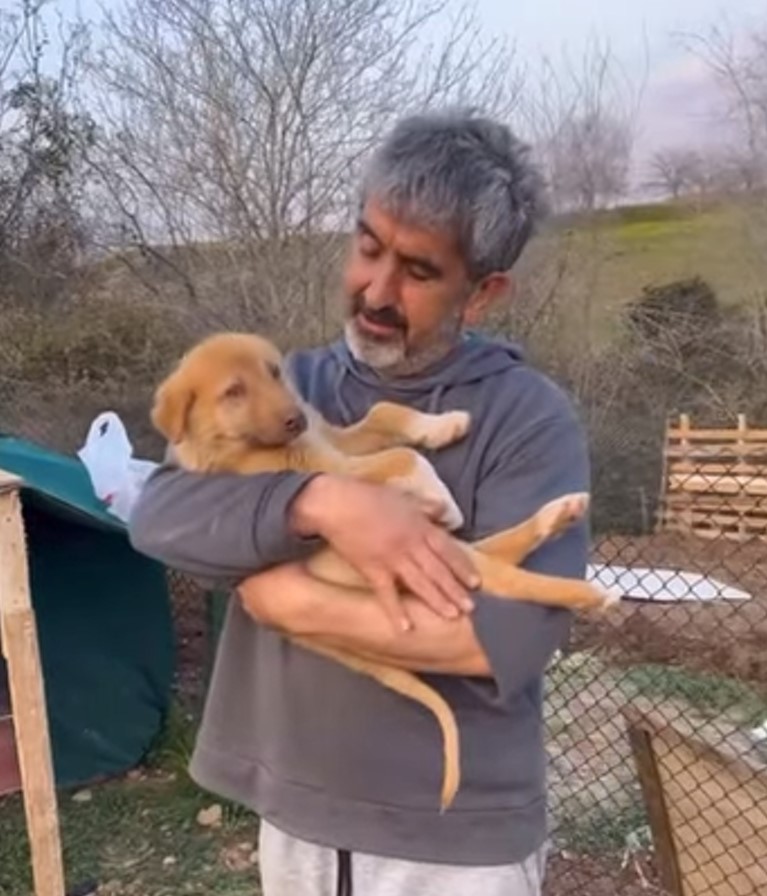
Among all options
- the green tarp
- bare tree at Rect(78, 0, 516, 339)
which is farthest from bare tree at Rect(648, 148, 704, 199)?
the green tarp

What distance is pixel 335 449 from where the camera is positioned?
1597 mm

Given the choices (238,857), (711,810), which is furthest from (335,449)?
(238,857)

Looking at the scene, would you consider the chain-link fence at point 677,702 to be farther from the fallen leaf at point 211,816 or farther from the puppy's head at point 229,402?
the puppy's head at point 229,402

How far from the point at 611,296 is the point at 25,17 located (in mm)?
5616

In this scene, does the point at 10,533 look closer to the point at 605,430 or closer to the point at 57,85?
the point at 605,430

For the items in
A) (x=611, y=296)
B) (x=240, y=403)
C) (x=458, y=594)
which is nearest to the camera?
(x=458, y=594)

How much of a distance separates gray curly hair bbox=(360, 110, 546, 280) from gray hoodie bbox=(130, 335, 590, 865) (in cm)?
13

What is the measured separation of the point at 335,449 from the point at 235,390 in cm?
14

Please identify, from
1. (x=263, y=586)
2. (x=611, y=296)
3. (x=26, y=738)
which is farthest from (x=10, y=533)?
(x=611, y=296)

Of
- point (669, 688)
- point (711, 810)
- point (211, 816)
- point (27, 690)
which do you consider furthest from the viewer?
point (669, 688)

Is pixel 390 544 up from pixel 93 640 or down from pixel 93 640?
up

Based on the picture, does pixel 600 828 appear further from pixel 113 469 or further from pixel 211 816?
pixel 113 469

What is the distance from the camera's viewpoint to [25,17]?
36.9 feet

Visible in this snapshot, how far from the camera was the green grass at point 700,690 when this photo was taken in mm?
5367
